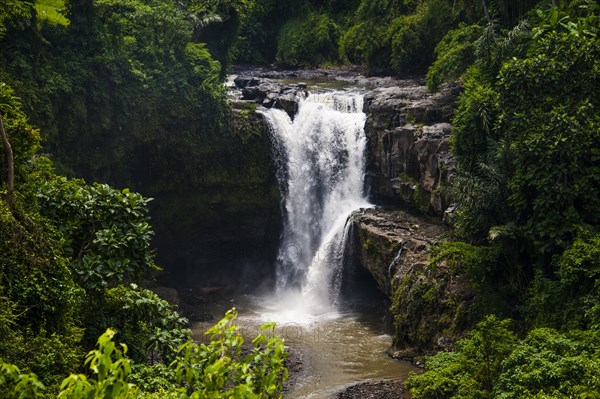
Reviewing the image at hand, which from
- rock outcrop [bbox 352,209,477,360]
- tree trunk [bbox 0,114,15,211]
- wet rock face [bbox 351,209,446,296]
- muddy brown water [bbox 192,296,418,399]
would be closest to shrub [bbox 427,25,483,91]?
wet rock face [bbox 351,209,446,296]

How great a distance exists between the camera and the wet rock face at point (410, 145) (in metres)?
21.2

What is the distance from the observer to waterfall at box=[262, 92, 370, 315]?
25250 millimetres

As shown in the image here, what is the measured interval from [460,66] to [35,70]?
1444 cm

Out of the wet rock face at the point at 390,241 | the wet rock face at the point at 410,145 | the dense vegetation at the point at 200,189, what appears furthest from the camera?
the wet rock face at the point at 410,145

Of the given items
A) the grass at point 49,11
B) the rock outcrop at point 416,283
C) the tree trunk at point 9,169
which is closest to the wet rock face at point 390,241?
the rock outcrop at point 416,283

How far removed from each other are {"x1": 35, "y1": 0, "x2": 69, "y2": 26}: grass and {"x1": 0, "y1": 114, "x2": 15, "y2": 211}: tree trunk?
9395 mm

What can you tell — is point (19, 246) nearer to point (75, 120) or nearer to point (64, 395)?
point (64, 395)

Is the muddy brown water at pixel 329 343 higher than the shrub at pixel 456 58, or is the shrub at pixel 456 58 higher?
the shrub at pixel 456 58

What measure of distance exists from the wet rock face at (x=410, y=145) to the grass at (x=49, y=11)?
38.1ft

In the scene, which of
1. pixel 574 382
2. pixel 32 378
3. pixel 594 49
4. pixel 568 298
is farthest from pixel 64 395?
pixel 594 49

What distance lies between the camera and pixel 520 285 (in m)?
16.4

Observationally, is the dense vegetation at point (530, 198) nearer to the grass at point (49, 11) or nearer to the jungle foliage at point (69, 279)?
the jungle foliage at point (69, 279)

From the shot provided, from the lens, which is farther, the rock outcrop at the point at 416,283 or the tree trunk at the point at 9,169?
the rock outcrop at the point at 416,283

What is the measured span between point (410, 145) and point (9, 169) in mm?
14966
